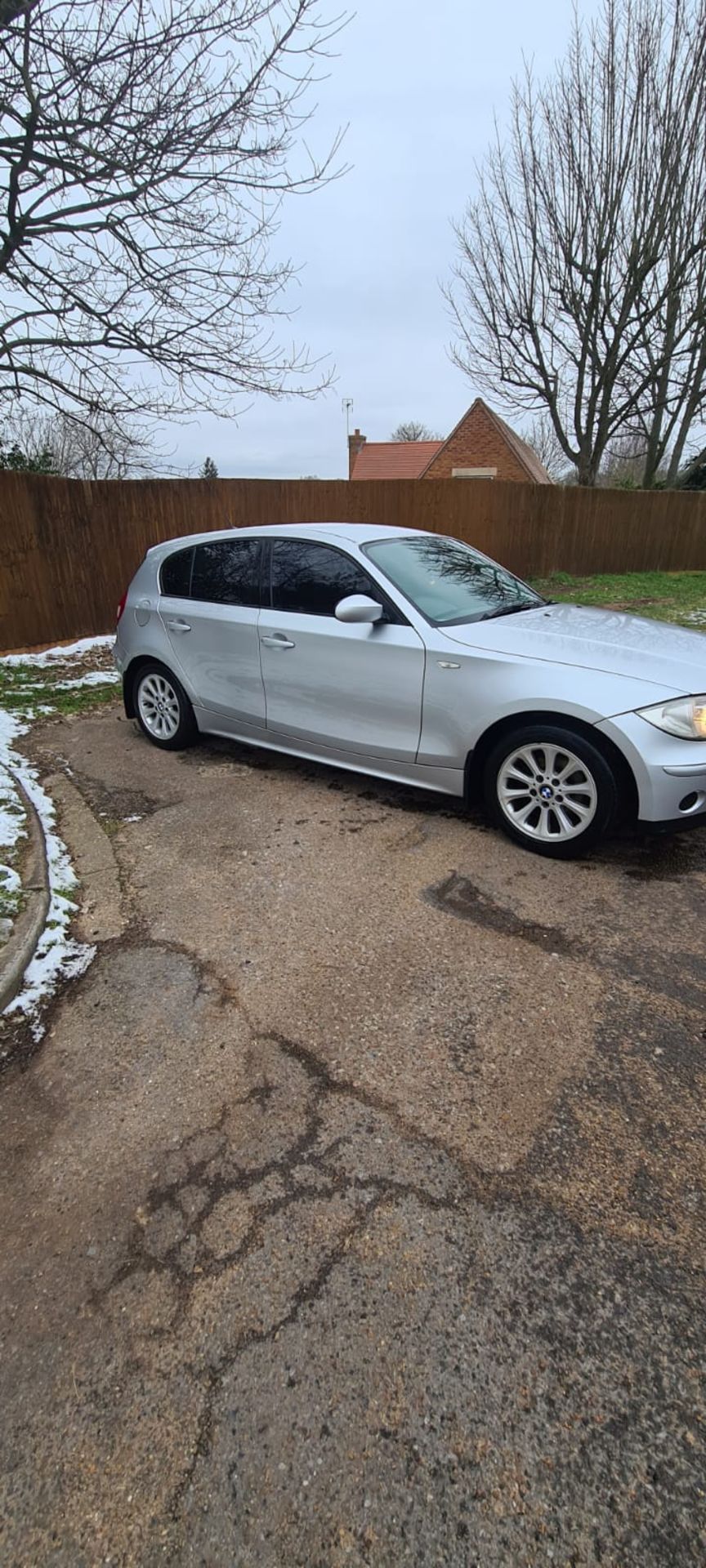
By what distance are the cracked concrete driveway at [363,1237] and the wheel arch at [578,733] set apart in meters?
0.45

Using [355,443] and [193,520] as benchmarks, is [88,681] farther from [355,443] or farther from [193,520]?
[355,443]

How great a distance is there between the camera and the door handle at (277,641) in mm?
4273

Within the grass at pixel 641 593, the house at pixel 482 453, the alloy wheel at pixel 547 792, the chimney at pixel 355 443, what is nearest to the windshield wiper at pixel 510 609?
the alloy wheel at pixel 547 792

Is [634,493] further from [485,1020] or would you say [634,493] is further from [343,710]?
[485,1020]

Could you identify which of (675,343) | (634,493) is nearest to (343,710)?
(634,493)

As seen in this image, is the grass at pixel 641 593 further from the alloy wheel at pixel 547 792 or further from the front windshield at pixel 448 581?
the alloy wheel at pixel 547 792

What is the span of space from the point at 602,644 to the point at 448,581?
1.11 m

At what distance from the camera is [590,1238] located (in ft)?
5.64

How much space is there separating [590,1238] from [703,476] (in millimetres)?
26742

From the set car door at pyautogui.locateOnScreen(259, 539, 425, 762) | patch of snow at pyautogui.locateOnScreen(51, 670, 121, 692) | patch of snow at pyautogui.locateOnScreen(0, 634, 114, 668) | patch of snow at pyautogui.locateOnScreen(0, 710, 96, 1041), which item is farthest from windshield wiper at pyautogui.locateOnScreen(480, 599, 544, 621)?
patch of snow at pyautogui.locateOnScreen(0, 634, 114, 668)

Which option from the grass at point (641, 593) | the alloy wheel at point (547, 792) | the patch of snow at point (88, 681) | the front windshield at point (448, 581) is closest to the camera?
the alloy wheel at point (547, 792)

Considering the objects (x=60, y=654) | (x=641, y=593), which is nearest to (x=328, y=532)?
(x=60, y=654)

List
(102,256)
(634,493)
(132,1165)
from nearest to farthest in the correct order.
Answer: (132,1165)
(102,256)
(634,493)

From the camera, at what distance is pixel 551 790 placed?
11.2 ft
